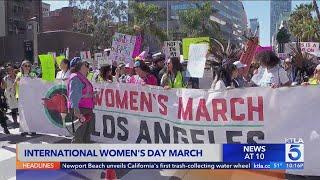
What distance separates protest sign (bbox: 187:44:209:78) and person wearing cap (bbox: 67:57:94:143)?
1.67 m

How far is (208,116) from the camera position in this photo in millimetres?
7328

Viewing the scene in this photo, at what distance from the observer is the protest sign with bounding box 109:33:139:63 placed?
42.0 ft

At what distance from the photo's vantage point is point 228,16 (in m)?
153

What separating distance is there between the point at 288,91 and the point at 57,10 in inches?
4531

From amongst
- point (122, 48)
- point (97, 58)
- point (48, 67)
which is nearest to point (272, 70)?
point (48, 67)

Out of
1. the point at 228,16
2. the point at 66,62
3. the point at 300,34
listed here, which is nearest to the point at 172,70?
the point at 66,62

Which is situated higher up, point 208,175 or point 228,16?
point 228,16

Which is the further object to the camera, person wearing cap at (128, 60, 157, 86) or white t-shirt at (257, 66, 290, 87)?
person wearing cap at (128, 60, 157, 86)

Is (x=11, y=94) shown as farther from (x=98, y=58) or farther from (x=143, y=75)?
(x=143, y=75)

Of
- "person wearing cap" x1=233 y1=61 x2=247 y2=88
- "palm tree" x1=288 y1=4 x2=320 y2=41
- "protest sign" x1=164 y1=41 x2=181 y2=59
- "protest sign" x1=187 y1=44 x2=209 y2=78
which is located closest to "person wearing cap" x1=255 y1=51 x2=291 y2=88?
"person wearing cap" x1=233 y1=61 x2=247 y2=88

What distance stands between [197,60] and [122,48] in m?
5.05

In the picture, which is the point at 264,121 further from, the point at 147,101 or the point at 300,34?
the point at 300,34

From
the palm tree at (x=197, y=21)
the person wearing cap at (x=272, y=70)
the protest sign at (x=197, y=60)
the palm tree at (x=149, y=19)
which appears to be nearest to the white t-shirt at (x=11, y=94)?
the protest sign at (x=197, y=60)

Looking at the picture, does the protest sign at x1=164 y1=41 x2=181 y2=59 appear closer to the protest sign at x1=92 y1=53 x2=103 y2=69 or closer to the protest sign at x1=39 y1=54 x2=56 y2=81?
the protest sign at x1=92 y1=53 x2=103 y2=69
